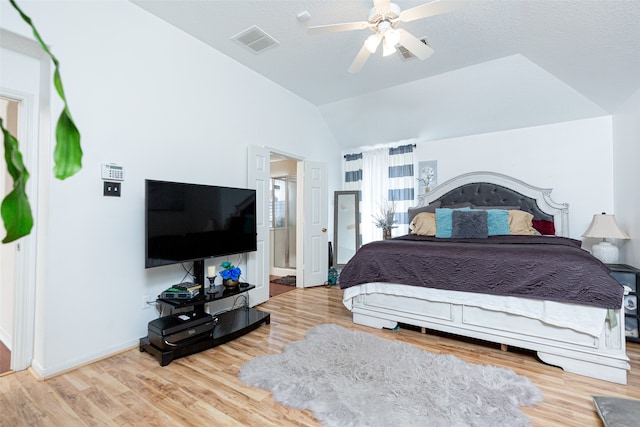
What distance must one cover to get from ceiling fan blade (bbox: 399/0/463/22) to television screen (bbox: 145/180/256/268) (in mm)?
2244

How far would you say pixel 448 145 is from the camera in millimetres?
4797

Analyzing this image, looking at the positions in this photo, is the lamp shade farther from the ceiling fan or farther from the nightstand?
the ceiling fan

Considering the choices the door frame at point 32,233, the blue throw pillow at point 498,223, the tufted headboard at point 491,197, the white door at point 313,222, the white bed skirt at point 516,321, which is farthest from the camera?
the white door at point 313,222

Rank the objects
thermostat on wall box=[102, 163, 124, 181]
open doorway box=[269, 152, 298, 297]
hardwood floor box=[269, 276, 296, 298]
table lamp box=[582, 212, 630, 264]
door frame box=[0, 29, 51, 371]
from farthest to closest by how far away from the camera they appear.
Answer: open doorway box=[269, 152, 298, 297] < hardwood floor box=[269, 276, 296, 298] < table lamp box=[582, 212, 630, 264] < thermostat on wall box=[102, 163, 124, 181] < door frame box=[0, 29, 51, 371]

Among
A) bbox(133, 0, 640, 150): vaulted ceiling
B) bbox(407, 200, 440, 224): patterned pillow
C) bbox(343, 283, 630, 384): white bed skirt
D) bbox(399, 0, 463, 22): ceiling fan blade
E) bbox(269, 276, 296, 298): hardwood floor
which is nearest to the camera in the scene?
bbox(399, 0, 463, 22): ceiling fan blade

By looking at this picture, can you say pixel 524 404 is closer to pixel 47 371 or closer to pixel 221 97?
pixel 47 371

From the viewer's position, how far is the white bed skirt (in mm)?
2072

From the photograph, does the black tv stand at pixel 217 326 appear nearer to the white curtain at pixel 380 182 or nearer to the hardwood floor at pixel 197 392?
the hardwood floor at pixel 197 392

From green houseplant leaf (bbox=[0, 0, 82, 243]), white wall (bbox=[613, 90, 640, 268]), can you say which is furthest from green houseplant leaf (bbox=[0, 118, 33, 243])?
white wall (bbox=[613, 90, 640, 268])

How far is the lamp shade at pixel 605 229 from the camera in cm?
314

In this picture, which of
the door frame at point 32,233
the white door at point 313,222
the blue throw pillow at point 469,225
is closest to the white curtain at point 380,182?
the white door at point 313,222

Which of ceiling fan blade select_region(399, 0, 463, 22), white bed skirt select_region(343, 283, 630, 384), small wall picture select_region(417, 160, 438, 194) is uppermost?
ceiling fan blade select_region(399, 0, 463, 22)

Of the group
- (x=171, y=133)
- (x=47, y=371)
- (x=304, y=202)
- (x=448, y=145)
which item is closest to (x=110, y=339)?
(x=47, y=371)

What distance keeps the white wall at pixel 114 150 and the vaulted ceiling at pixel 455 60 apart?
0.39 meters
